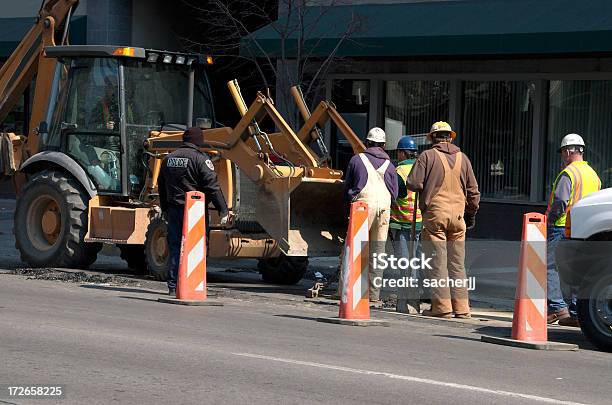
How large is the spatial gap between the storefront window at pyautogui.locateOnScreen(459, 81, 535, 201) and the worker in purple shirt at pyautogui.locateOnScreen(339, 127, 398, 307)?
27.6ft

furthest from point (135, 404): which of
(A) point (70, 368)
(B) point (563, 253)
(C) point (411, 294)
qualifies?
(C) point (411, 294)

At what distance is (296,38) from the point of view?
20.5 metres

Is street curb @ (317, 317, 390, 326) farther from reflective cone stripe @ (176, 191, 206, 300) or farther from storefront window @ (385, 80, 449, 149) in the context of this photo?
storefront window @ (385, 80, 449, 149)

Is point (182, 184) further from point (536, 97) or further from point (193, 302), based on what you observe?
point (536, 97)

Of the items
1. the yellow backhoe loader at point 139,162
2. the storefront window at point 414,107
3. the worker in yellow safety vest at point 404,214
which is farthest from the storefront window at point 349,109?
the worker in yellow safety vest at point 404,214

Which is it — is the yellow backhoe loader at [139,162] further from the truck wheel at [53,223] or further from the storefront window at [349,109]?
the storefront window at [349,109]

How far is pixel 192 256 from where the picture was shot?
12.8m

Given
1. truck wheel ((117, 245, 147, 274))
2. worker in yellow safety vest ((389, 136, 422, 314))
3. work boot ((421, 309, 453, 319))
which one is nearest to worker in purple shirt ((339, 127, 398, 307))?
worker in yellow safety vest ((389, 136, 422, 314))

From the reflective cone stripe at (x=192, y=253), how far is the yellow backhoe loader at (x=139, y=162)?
4.16 ft

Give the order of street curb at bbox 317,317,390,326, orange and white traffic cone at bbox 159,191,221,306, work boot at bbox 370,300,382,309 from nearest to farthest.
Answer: street curb at bbox 317,317,390,326 < orange and white traffic cone at bbox 159,191,221,306 < work boot at bbox 370,300,382,309

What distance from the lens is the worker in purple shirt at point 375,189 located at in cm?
1301

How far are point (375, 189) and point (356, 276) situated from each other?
1.67 m

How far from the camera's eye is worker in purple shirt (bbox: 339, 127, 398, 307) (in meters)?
13.0

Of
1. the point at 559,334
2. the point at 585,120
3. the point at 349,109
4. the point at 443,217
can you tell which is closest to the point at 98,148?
the point at 443,217
